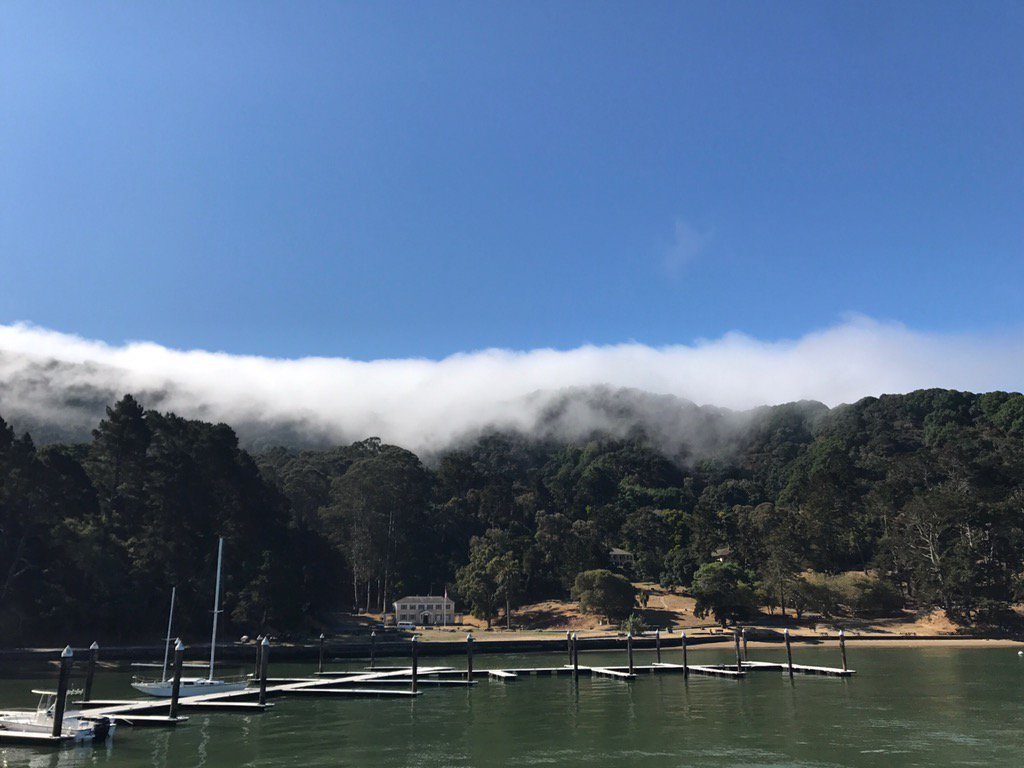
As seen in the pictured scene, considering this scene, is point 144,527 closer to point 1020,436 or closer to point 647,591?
point 647,591

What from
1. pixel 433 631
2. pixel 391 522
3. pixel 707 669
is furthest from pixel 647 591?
pixel 707 669

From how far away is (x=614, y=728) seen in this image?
107ft

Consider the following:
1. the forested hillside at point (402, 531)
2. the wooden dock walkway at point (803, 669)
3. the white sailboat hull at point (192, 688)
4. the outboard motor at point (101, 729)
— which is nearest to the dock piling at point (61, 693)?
the outboard motor at point (101, 729)

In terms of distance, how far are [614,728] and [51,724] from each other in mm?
21869

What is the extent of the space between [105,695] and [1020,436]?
14674 centimetres

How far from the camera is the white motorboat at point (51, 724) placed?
28.3 meters

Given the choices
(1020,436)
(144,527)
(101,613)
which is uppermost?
(1020,436)

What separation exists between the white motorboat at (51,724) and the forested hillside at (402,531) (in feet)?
129

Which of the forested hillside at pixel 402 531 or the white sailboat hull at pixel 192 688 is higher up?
the forested hillside at pixel 402 531

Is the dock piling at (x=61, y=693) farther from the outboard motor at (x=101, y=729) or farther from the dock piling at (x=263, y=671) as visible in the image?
the dock piling at (x=263, y=671)

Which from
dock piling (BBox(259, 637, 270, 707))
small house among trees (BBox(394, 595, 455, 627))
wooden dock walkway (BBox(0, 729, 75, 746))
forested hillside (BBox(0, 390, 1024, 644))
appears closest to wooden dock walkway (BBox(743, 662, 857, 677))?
dock piling (BBox(259, 637, 270, 707))

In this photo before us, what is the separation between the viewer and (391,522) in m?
121

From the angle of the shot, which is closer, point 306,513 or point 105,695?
point 105,695

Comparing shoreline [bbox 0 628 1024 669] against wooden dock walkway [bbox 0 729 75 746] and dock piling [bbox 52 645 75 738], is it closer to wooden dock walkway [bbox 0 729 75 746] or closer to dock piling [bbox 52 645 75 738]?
wooden dock walkway [bbox 0 729 75 746]
